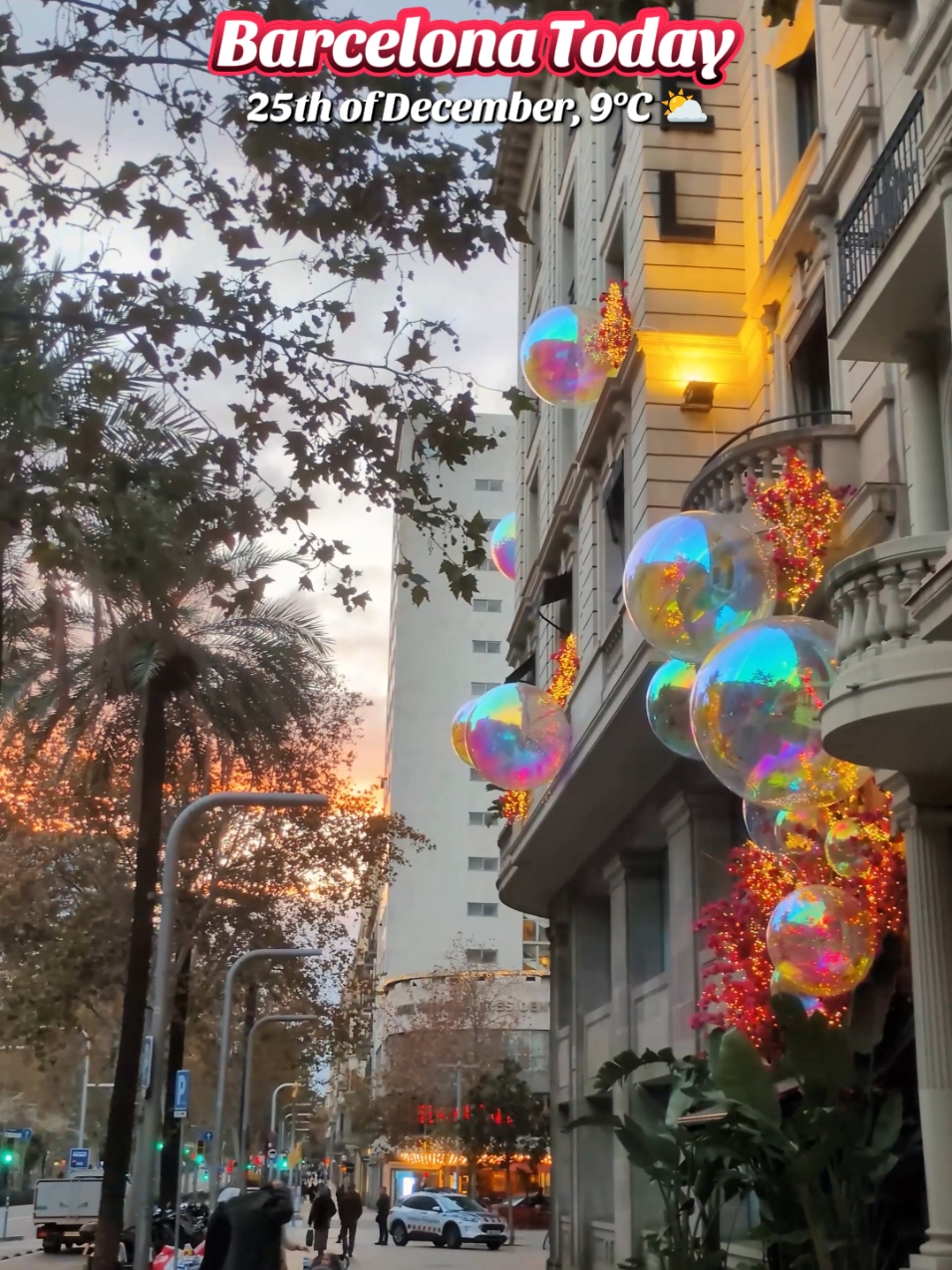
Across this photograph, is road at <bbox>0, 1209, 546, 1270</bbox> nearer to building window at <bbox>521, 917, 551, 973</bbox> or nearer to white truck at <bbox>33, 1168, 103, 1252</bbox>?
white truck at <bbox>33, 1168, 103, 1252</bbox>

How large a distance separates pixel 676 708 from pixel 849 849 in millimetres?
2327

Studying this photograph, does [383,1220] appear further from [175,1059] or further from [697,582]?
[697,582]

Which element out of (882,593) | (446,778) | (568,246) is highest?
(446,778)

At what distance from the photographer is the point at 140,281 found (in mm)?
8805

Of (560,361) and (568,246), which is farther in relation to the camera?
(568,246)

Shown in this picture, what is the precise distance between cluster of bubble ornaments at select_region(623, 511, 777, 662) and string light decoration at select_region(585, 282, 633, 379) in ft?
20.5

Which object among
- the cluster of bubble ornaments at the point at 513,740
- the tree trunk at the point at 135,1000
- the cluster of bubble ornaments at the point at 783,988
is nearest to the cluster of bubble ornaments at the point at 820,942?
the cluster of bubble ornaments at the point at 783,988

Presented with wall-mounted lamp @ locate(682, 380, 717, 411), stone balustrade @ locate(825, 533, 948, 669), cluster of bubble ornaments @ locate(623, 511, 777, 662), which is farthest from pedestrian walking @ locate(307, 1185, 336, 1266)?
stone balustrade @ locate(825, 533, 948, 669)

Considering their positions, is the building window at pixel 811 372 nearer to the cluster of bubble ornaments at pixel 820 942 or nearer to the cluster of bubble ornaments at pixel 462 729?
the cluster of bubble ornaments at pixel 462 729

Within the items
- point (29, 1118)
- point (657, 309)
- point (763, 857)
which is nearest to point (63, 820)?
point (657, 309)

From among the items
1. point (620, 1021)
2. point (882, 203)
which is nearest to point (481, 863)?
point (620, 1021)

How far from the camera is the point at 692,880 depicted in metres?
18.0

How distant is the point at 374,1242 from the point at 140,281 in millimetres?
46775

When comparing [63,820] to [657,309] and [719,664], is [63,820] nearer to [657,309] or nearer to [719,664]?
[657,309]
